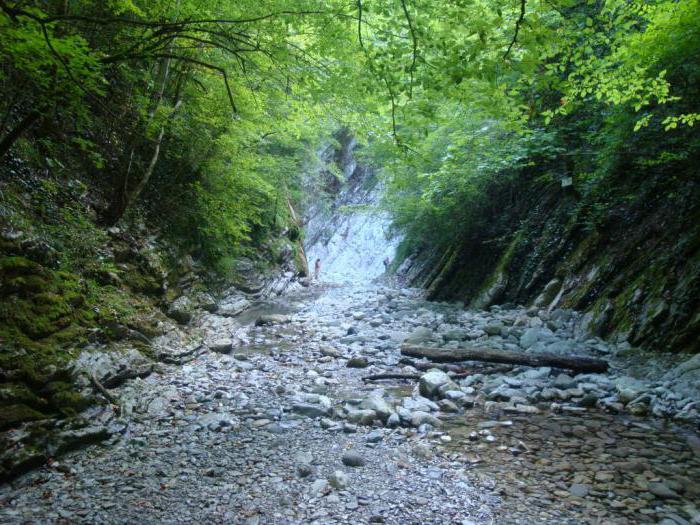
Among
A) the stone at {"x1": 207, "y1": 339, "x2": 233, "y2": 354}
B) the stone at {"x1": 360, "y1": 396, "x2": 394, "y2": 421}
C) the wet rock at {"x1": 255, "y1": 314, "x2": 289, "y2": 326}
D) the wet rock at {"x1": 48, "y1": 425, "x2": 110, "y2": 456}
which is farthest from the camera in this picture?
the wet rock at {"x1": 255, "y1": 314, "x2": 289, "y2": 326}

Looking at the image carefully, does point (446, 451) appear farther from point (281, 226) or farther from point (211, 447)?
point (281, 226)

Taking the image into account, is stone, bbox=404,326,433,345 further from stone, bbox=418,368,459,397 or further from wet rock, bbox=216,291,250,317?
wet rock, bbox=216,291,250,317

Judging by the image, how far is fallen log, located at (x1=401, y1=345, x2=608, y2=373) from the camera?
18.5 feet

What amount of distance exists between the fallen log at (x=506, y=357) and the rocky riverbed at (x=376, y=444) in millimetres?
161

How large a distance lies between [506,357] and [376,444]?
326cm

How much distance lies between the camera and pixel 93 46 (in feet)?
15.3

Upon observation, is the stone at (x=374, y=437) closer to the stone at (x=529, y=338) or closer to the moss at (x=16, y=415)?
the moss at (x=16, y=415)

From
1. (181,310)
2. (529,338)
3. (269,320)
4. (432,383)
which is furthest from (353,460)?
(269,320)

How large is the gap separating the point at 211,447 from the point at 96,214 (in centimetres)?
479

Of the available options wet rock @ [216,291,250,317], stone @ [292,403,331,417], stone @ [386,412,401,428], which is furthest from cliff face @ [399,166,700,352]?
wet rock @ [216,291,250,317]

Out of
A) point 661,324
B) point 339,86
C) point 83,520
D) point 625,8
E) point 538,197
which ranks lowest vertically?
point 83,520

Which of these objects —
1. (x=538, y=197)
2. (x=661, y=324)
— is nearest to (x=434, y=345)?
(x=661, y=324)

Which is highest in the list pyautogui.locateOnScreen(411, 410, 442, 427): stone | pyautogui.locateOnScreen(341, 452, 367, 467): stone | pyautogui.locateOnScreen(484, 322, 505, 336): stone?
pyautogui.locateOnScreen(484, 322, 505, 336): stone

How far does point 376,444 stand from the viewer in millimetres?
4082
